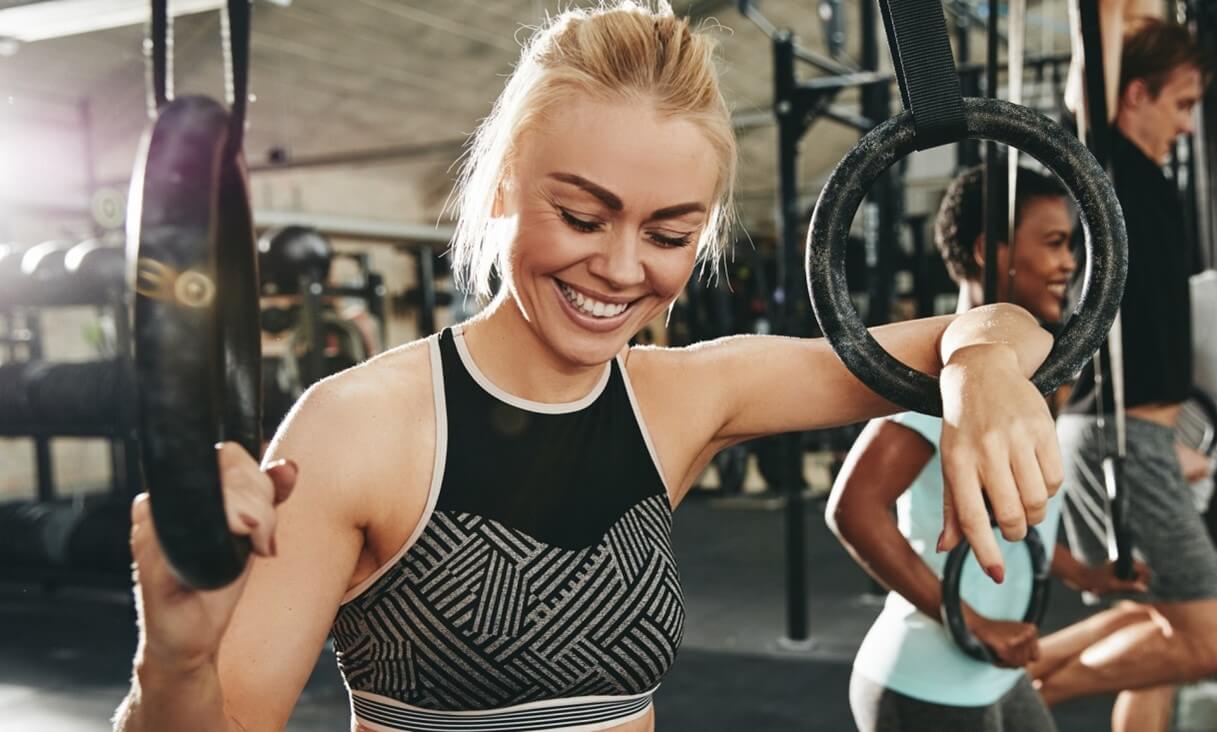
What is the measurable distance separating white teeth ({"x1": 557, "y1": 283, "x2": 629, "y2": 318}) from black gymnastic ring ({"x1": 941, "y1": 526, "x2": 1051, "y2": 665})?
50 centimetres

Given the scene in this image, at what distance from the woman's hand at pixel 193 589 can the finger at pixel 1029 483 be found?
0.40m

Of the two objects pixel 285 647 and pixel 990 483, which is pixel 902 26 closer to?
pixel 990 483

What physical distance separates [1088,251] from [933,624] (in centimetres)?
82

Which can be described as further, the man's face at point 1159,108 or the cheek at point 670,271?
the man's face at point 1159,108

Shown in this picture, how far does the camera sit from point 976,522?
60 centimetres

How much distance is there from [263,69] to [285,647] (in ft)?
27.2

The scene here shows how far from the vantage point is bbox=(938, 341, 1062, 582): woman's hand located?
0.60m

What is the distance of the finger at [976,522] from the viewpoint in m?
0.59

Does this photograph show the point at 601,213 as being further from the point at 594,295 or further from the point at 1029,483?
the point at 1029,483

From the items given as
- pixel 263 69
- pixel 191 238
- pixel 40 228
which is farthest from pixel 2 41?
pixel 40 228

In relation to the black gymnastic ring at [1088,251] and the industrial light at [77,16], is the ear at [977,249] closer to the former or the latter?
the black gymnastic ring at [1088,251]

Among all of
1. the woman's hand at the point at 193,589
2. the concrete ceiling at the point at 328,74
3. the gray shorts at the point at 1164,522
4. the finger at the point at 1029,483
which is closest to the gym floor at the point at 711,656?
the gray shorts at the point at 1164,522

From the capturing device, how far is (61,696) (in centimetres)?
338

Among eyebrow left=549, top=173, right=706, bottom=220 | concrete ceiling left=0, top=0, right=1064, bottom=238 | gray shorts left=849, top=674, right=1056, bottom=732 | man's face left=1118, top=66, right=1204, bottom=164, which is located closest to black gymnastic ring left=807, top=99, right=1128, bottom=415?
eyebrow left=549, top=173, right=706, bottom=220
